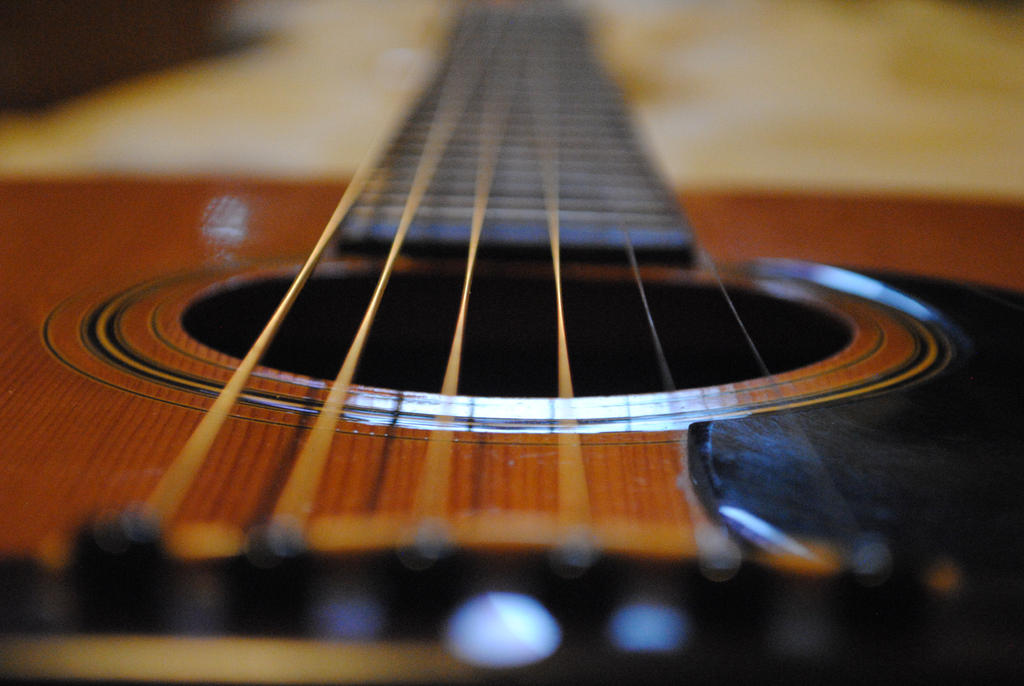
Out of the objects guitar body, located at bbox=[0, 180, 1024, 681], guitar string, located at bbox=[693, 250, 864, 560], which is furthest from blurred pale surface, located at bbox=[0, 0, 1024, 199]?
guitar string, located at bbox=[693, 250, 864, 560]

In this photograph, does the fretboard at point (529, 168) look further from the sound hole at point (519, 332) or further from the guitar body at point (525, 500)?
the guitar body at point (525, 500)

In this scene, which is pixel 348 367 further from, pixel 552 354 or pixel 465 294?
pixel 552 354

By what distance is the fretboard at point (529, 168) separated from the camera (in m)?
0.63

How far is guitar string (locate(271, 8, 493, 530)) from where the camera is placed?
0.28m

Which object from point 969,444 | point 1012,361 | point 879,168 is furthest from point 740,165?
point 969,444

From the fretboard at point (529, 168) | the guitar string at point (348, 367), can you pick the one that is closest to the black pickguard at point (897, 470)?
the guitar string at point (348, 367)

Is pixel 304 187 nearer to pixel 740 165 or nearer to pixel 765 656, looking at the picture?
pixel 740 165

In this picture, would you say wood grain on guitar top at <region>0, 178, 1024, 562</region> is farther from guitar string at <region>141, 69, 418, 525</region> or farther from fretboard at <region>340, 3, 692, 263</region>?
fretboard at <region>340, 3, 692, 263</region>

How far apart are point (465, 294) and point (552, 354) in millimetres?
202

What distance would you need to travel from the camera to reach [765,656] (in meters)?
0.19

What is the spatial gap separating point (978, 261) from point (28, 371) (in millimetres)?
647

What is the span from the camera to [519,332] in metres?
0.64

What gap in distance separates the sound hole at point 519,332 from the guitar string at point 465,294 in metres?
0.02

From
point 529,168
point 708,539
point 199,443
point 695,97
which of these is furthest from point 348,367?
point 695,97
